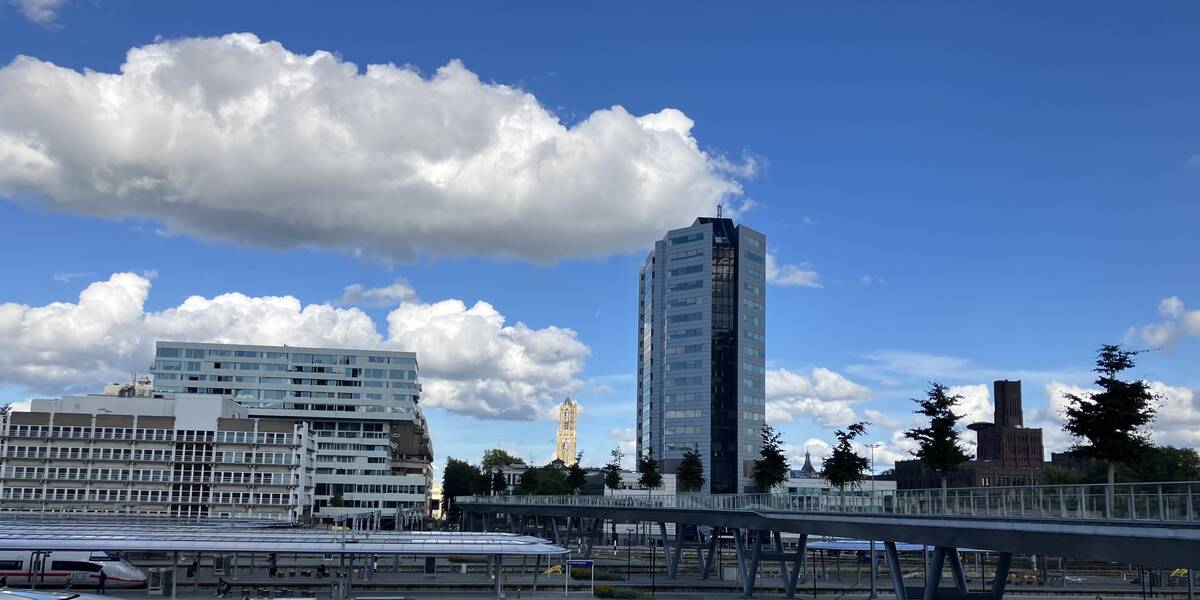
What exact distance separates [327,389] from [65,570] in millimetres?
118899

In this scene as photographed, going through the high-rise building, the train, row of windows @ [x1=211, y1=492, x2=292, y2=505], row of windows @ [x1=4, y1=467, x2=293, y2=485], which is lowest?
the train

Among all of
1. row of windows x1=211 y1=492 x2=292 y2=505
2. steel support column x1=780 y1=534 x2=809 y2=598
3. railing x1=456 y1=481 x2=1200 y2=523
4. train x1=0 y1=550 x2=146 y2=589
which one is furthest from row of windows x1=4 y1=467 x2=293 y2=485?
railing x1=456 y1=481 x2=1200 y2=523

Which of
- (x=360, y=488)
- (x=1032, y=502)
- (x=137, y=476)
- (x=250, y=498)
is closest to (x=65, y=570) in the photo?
(x=1032, y=502)

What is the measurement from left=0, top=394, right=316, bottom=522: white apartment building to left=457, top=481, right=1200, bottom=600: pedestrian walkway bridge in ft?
289

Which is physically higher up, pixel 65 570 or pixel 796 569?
pixel 796 569

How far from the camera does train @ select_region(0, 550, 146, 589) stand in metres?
72.3

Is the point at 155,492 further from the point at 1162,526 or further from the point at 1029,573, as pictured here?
the point at 1162,526

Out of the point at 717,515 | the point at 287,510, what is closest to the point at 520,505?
the point at 287,510

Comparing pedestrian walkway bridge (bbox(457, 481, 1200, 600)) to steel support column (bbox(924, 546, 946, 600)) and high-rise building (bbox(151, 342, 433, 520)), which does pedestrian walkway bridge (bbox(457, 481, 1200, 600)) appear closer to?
steel support column (bbox(924, 546, 946, 600))

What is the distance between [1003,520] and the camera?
148 ft

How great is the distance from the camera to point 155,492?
14850 cm

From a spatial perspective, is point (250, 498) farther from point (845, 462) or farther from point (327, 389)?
point (845, 462)

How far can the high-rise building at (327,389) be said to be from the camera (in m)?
188

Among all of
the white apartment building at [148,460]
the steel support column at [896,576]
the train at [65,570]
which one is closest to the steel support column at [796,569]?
the steel support column at [896,576]
